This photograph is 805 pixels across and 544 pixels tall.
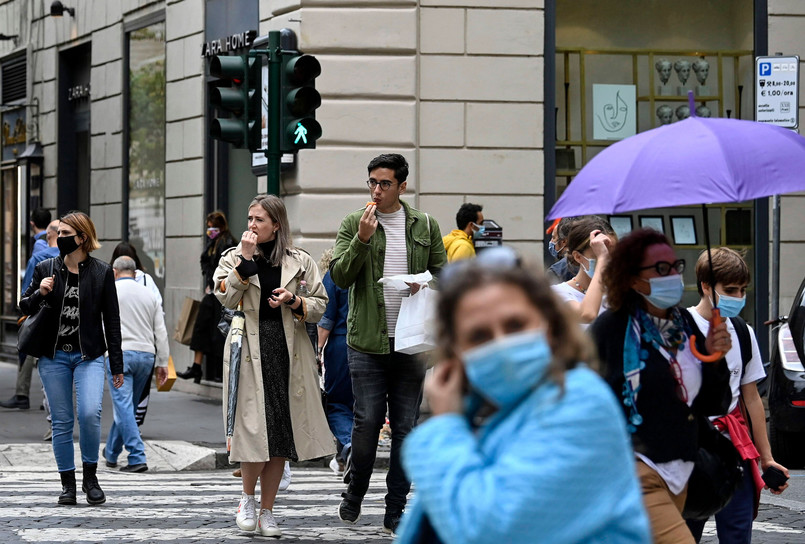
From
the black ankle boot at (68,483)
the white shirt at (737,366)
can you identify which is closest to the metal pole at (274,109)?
the black ankle boot at (68,483)

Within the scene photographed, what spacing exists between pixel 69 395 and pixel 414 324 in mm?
2646

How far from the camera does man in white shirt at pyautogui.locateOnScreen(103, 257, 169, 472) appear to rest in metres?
10.6

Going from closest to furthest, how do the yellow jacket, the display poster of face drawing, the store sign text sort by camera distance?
the yellow jacket, the display poster of face drawing, the store sign text

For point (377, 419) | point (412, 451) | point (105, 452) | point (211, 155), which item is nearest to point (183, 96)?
point (211, 155)

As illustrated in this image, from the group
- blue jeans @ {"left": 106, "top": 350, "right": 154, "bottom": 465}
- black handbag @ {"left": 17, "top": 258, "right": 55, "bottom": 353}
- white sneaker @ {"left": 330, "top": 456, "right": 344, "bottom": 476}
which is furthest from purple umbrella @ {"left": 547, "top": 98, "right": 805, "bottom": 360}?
blue jeans @ {"left": 106, "top": 350, "right": 154, "bottom": 465}

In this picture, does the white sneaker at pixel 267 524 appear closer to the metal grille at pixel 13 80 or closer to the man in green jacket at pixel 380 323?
the man in green jacket at pixel 380 323

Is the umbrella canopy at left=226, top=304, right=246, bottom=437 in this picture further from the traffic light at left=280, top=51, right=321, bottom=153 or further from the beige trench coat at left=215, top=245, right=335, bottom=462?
the traffic light at left=280, top=51, right=321, bottom=153

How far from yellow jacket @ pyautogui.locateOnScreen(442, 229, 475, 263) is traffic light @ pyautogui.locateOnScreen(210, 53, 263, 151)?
270 centimetres

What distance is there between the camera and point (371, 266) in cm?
729

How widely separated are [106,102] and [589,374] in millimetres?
17377

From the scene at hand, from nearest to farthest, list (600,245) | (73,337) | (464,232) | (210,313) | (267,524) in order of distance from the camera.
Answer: (600,245)
(267,524)
(73,337)
(464,232)
(210,313)

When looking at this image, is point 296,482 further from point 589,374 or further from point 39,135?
point 39,135

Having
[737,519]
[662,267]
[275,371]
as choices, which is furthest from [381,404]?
[662,267]

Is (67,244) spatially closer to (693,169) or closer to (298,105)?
(298,105)
